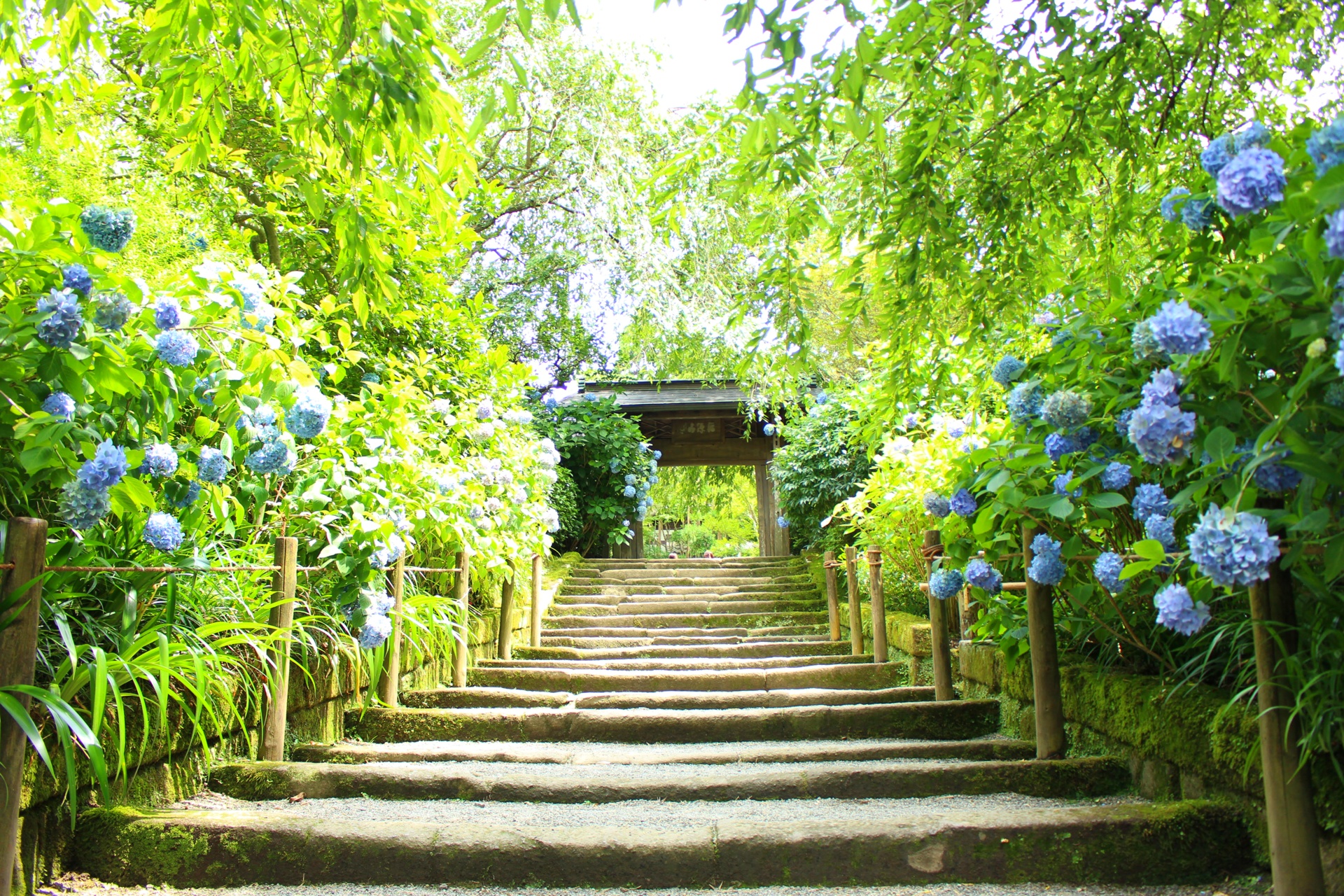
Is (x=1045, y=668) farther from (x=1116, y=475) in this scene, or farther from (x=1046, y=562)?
(x=1116, y=475)

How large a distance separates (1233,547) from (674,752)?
2594mm

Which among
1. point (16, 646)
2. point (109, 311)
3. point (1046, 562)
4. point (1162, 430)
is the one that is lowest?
point (16, 646)

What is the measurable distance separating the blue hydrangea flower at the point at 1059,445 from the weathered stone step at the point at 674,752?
1.35 meters

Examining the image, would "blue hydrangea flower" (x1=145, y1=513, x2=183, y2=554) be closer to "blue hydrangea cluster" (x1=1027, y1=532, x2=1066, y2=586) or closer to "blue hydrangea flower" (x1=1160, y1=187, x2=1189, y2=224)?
"blue hydrangea cluster" (x1=1027, y1=532, x2=1066, y2=586)

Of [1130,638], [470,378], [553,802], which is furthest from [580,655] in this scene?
[1130,638]

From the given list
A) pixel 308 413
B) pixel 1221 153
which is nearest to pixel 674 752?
pixel 308 413

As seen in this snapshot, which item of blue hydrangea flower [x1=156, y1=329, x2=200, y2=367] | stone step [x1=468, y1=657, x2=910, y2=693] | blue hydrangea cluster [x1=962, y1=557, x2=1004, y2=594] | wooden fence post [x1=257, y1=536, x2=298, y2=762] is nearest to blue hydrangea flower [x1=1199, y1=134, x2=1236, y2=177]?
blue hydrangea cluster [x1=962, y1=557, x2=1004, y2=594]

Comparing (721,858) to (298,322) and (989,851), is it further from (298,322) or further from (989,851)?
(298,322)

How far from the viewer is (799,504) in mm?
9688

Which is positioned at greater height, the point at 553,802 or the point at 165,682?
the point at 165,682

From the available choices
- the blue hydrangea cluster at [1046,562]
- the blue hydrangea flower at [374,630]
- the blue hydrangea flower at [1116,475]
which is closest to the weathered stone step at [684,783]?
the blue hydrangea flower at [374,630]

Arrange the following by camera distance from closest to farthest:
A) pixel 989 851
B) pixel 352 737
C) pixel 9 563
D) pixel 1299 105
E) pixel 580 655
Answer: pixel 9 563 → pixel 989 851 → pixel 1299 105 → pixel 352 737 → pixel 580 655

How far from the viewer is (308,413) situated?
277cm

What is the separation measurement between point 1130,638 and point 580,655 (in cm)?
419
